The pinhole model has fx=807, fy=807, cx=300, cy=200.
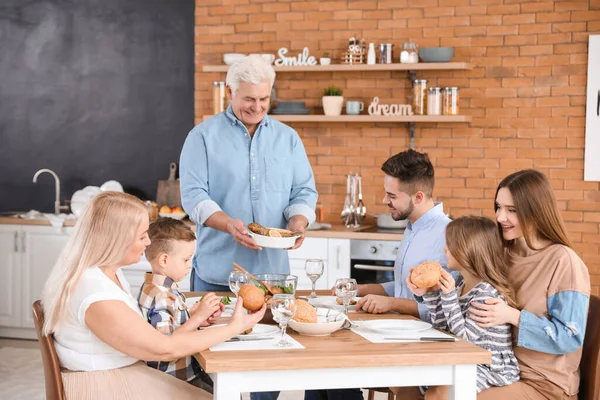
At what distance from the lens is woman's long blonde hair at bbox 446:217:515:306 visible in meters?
2.65

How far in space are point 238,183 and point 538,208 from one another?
1.39m

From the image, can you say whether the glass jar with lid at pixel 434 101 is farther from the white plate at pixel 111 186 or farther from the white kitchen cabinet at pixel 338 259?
the white plate at pixel 111 186

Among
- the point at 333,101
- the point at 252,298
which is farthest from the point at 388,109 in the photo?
the point at 252,298

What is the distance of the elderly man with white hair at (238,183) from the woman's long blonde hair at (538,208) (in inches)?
41.6

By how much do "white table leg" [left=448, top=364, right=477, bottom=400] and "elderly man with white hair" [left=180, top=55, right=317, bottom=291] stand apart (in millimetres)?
1287

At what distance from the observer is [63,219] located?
19.1 ft

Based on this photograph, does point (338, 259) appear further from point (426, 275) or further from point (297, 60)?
point (426, 275)

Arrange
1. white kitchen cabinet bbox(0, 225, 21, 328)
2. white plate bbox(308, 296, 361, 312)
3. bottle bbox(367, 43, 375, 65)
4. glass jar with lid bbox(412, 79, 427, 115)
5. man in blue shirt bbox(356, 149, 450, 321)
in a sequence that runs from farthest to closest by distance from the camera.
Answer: white kitchen cabinet bbox(0, 225, 21, 328) < bottle bbox(367, 43, 375, 65) < glass jar with lid bbox(412, 79, 427, 115) < man in blue shirt bbox(356, 149, 450, 321) < white plate bbox(308, 296, 361, 312)

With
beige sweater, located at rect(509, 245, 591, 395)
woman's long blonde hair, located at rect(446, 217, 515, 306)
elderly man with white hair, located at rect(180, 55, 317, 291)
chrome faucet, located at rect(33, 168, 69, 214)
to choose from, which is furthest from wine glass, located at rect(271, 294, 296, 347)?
chrome faucet, located at rect(33, 168, 69, 214)

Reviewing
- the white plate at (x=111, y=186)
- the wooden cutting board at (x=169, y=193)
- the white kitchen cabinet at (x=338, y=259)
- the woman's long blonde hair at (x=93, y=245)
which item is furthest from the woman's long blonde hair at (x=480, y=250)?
the white plate at (x=111, y=186)

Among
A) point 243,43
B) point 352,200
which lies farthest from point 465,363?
point 243,43

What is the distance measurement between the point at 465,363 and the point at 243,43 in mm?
4109

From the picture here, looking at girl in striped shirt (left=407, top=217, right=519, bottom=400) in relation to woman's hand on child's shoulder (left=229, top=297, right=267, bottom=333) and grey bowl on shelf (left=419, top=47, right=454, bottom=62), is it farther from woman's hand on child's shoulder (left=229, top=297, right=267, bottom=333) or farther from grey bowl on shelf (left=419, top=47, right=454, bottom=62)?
grey bowl on shelf (left=419, top=47, right=454, bottom=62)

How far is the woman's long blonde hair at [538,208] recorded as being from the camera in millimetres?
2686
